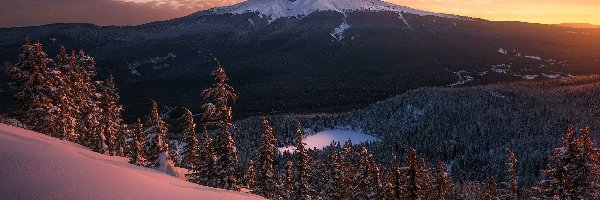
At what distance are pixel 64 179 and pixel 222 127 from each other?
654 inches

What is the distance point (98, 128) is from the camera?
41.5m

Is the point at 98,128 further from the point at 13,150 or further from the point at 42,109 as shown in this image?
the point at 13,150

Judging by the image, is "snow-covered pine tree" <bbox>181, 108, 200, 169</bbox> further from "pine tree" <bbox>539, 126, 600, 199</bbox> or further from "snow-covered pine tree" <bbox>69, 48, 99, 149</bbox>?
"pine tree" <bbox>539, 126, 600, 199</bbox>

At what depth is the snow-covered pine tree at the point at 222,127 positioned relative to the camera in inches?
1160

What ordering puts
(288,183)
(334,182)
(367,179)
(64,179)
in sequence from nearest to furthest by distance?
(64,179) → (367,179) → (288,183) → (334,182)

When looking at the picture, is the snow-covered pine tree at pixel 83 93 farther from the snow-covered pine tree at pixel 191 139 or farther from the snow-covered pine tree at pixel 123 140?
the snow-covered pine tree at pixel 191 139

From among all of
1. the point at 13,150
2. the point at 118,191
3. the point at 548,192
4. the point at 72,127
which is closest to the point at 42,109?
the point at 72,127

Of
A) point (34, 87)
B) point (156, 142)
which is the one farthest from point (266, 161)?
point (34, 87)

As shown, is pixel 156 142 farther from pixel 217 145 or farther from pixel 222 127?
pixel 222 127

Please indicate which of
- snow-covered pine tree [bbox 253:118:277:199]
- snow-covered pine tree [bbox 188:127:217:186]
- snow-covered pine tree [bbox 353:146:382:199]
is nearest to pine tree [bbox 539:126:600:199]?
snow-covered pine tree [bbox 353:146:382:199]


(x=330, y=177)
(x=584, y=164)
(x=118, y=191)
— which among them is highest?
(x=118, y=191)

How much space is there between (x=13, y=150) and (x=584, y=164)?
3072cm

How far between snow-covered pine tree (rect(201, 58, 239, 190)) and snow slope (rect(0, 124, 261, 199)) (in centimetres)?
1147

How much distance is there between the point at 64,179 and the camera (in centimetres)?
1470
